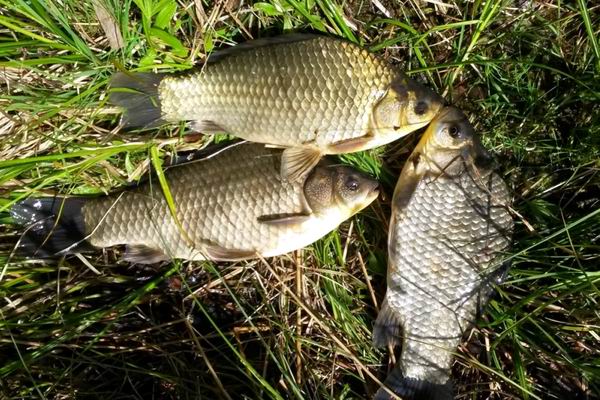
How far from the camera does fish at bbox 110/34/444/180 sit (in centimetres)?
237

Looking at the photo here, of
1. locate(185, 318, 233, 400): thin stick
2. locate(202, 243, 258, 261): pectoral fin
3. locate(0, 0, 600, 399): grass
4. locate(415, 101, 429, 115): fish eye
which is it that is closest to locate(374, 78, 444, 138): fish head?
locate(415, 101, 429, 115): fish eye

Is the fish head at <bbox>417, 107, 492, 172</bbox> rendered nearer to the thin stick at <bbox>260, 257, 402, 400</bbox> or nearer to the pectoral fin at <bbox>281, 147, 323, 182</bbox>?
the pectoral fin at <bbox>281, 147, 323, 182</bbox>

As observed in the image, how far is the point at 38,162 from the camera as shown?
2.57 metres

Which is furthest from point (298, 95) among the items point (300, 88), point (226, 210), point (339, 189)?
point (226, 210)

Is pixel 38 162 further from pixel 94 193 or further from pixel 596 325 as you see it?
pixel 596 325

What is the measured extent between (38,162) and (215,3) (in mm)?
1146

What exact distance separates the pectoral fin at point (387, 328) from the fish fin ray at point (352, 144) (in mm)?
763

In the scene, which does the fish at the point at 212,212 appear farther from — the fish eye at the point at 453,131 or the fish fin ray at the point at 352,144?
the fish eye at the point at 453,131

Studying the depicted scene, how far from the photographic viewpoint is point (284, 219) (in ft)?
8.04

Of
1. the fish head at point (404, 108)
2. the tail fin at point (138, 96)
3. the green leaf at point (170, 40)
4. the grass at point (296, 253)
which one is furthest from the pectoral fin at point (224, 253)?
the green leaf at point (170, 40)

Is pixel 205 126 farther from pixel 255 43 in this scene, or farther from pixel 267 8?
pixel 267 8

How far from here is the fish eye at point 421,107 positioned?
7.86 ft

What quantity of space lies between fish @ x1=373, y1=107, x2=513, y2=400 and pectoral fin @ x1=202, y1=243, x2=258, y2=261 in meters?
0.68

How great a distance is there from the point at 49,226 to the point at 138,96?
781 mm
